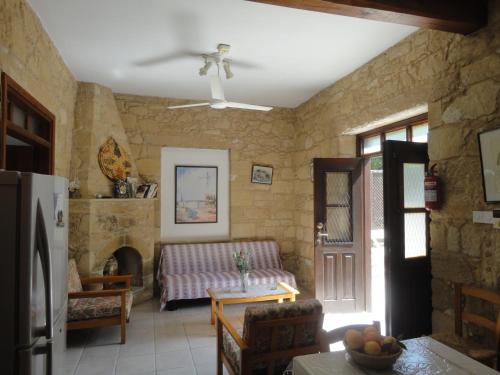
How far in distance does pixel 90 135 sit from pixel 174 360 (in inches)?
118

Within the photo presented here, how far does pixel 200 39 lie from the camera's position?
323 centimetres

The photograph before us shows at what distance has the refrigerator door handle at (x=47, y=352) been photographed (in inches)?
57.1

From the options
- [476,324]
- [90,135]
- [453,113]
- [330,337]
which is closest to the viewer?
[330,337]

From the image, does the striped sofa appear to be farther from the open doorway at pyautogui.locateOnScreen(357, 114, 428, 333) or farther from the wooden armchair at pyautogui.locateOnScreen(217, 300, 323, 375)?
the wooden armchair at pyautogui.locateOnScreen(217, 300, 323, 375)

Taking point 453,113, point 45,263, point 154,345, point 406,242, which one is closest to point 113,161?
point 154,345

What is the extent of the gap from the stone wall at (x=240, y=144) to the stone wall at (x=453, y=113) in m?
2.20

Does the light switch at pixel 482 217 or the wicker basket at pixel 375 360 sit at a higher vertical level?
the light switch at pixel 482 217

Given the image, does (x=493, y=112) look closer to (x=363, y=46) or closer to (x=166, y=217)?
(x=363, y=46)

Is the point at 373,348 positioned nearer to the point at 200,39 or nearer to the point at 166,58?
the point at 200,39

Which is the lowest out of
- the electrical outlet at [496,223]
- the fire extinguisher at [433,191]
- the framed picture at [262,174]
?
the electrical outlet at [496,223]

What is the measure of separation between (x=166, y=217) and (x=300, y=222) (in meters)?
2.15

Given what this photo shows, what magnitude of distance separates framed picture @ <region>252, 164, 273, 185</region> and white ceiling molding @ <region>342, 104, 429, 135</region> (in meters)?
1.63

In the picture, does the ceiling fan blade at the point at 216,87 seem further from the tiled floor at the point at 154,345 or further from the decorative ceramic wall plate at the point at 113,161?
the tiled floor at the point at 154,345

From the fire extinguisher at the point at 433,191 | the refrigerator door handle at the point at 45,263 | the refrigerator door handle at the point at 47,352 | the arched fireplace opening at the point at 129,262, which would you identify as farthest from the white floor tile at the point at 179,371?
the fire extinguisher at the point at 433,191
